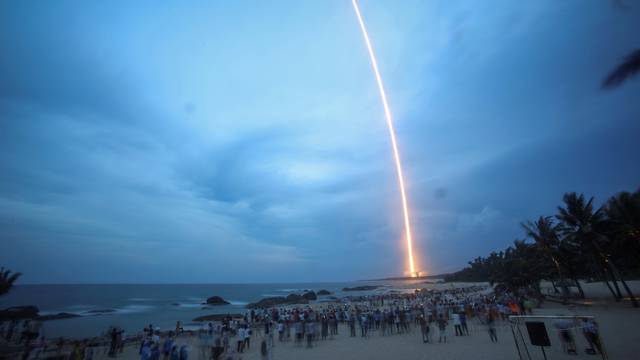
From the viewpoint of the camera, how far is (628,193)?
2662 cm

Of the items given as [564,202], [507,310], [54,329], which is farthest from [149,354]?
[564,202]

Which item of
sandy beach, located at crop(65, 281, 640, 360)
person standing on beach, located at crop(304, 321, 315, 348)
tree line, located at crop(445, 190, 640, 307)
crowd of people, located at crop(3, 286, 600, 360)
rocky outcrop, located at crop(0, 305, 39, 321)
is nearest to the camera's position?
sandy beach, located at crop(65, 281, 640, 360)

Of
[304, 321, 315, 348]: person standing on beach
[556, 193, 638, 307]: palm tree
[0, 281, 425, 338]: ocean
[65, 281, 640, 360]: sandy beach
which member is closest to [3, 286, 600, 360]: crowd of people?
[304, 321, 315, 348]: person standing on beach

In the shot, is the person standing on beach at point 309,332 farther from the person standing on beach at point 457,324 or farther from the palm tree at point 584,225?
the palm tree at point 584,225

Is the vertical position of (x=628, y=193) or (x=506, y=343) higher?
(x=628, y=193)

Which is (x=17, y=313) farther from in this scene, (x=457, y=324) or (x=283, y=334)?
(x=457, y=324)

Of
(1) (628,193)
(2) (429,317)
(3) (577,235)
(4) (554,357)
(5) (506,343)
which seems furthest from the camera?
(3) (577,235)

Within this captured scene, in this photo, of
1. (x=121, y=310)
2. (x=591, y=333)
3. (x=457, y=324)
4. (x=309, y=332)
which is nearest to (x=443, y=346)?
(x=457, y=324)

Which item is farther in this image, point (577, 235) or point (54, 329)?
point (54, 329)

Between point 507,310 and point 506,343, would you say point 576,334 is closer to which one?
point 506,343

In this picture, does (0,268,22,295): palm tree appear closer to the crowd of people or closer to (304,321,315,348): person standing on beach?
the crowd of people

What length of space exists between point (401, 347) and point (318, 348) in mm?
4549

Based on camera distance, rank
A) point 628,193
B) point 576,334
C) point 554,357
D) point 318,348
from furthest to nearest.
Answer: point 628,193 → point 318,348 → point 576,334 → point 554,357

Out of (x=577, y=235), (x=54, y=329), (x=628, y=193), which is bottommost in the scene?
(x=54, y=329)
